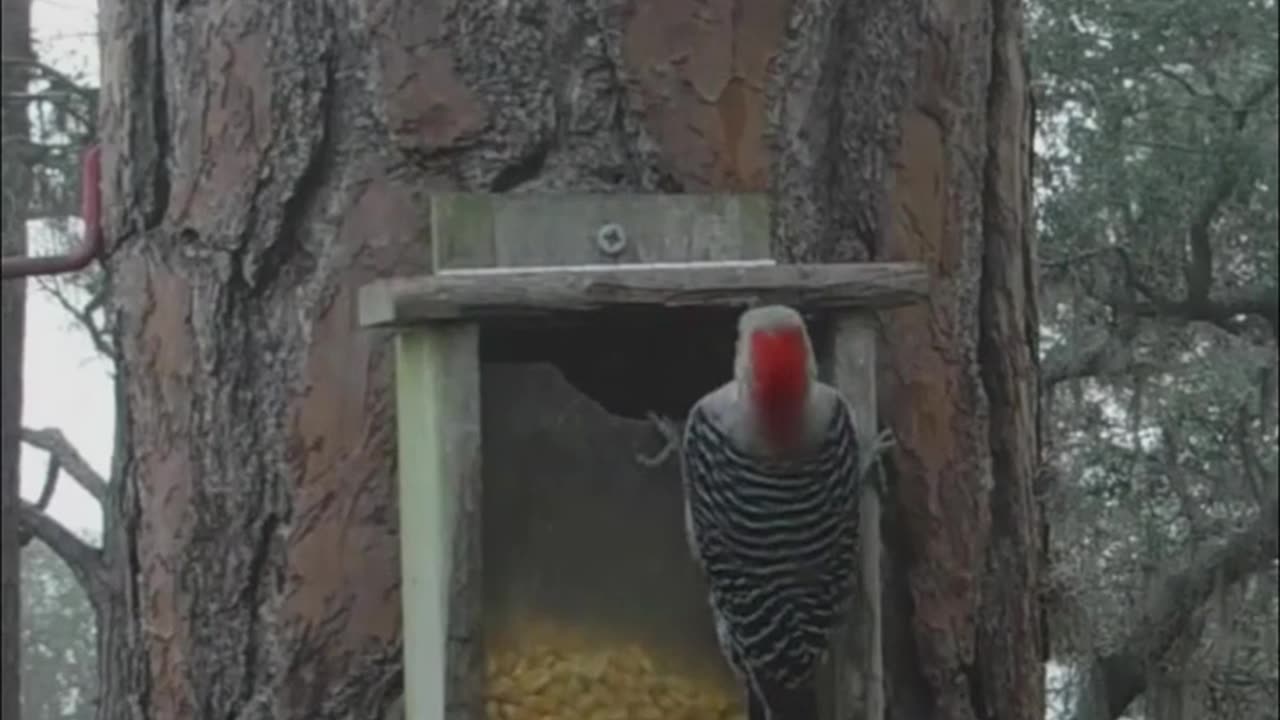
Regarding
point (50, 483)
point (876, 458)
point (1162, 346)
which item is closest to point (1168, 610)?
point (1162, 346)

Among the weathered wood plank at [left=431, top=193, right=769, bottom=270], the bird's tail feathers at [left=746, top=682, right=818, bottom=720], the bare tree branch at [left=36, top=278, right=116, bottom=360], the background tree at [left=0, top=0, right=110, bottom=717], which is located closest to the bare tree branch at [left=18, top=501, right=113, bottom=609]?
the background tree at [left=0, top=0, right=110, bottom=717]

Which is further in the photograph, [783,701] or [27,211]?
[27,211]

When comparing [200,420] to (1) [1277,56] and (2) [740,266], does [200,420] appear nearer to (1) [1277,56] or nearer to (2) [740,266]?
(2) [740,266]

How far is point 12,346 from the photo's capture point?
9.14ft

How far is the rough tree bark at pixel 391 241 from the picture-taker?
1.03 metres

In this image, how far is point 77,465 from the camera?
2.44m

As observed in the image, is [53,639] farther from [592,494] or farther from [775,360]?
[775,360]

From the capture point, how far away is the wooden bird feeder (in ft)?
2.91

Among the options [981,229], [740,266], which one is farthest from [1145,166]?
[740,266]

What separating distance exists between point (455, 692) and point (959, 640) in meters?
0.30

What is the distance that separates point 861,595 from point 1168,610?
0.60 meters

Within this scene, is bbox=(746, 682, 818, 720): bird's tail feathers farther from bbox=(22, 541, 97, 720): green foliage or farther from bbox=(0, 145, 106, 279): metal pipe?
bbox=(22, 541, 97, 720): green foliage

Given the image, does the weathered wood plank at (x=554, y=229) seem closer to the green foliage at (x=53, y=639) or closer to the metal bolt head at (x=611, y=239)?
the metal bolt head at (x=611, y=239)

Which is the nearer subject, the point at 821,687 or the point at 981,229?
the point at 821,687
